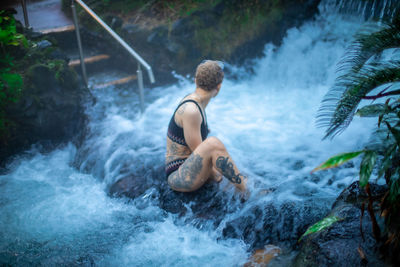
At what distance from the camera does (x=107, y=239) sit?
10.5 feet

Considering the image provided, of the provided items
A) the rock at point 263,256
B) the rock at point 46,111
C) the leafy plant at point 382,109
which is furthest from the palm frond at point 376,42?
the rock at point 46,111

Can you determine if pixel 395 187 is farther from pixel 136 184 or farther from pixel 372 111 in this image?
pixel 136 184

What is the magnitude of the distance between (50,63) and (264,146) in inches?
134

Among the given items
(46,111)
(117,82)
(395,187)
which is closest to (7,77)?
(46,111)

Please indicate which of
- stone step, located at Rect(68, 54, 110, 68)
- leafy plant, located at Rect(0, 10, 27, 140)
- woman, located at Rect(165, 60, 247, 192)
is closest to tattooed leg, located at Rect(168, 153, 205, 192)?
woman, located at Rect(165, 60, 247, 192)

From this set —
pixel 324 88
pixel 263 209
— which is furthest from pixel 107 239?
pixel 324 88

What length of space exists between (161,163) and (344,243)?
2.29 m

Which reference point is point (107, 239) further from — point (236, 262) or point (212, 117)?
point (212, 117)

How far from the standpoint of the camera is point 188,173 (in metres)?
3.06

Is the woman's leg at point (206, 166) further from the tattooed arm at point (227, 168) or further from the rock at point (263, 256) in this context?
the rock at point (263, 256)

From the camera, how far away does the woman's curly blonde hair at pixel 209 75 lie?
2848 millimetres

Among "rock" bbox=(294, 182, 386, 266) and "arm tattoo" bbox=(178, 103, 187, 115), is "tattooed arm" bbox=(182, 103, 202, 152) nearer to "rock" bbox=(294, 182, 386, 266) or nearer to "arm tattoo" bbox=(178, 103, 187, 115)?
"arm tattoo" bbox=(178, 103, 187, 115)

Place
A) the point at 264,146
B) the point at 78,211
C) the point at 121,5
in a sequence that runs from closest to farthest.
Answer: the point at 78,211 → the point at 264,146 → the point at 121,5

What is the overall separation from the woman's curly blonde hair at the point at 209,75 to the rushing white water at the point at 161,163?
105cm
